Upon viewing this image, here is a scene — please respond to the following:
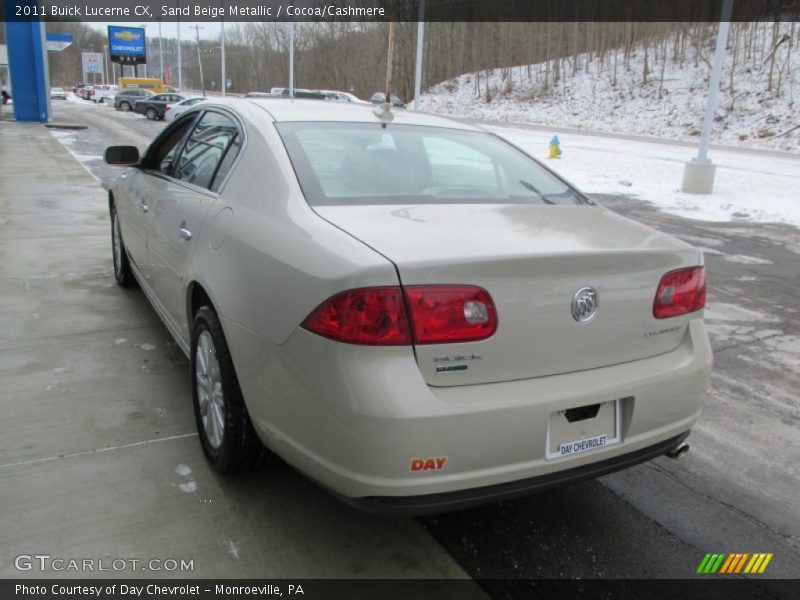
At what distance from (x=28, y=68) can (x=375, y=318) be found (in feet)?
97.4

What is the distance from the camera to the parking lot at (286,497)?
96.0 inches

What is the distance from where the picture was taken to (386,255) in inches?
81.4

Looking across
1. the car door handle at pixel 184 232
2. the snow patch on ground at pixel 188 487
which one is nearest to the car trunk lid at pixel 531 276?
the car door handle at pixel 184 232

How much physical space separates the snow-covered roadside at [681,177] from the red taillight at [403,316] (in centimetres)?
978

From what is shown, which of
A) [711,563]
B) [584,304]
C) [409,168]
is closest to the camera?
[584,304]

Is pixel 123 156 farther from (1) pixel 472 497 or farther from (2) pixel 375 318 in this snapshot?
(1) pixel 472 497

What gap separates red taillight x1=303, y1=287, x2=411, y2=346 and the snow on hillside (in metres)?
28.8

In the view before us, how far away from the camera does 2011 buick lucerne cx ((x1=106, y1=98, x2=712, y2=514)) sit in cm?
201

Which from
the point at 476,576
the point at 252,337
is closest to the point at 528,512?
the point at 476,576

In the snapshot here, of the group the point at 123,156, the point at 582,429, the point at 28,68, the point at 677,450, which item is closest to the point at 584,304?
the point at 582,429

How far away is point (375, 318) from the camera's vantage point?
2004 mm

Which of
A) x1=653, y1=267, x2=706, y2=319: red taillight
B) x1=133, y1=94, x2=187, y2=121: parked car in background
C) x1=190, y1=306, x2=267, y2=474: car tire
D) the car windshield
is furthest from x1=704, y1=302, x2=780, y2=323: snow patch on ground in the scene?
x1=133, y1=94, x2=187, y2=121: parked car in background

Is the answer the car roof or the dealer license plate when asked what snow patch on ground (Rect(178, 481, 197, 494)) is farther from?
the car roof

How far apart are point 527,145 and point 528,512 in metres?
20.6
